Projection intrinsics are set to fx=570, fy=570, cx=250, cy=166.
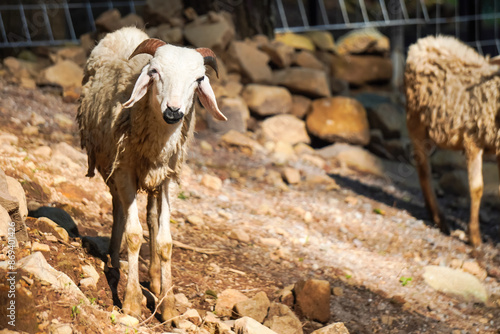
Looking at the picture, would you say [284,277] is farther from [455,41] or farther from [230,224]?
[455,41]

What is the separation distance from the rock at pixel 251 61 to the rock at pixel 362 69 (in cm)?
176

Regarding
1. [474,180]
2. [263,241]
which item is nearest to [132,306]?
[263,241]

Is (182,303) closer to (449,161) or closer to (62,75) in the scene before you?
(62,75)

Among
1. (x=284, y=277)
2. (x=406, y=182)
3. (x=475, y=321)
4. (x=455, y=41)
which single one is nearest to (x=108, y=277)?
(x=284, y=277)

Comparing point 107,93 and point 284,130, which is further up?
point 107,93

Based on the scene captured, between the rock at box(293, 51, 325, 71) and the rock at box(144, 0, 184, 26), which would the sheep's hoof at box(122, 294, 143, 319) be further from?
the rock at box(293, 51, 325, 71)

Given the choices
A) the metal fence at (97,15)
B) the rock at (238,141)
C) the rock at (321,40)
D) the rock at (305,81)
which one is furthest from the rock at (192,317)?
the rock at (321,40)

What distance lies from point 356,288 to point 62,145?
11.0ft

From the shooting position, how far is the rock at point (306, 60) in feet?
32.9

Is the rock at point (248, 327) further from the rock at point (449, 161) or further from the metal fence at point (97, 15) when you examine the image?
the metal fence at point (97, 15)

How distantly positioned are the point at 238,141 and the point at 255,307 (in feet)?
14.6

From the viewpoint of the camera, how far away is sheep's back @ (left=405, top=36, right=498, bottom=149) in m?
6.28

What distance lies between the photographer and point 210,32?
920cm

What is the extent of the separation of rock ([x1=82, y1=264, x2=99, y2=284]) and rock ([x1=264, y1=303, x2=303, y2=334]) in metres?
1.20
